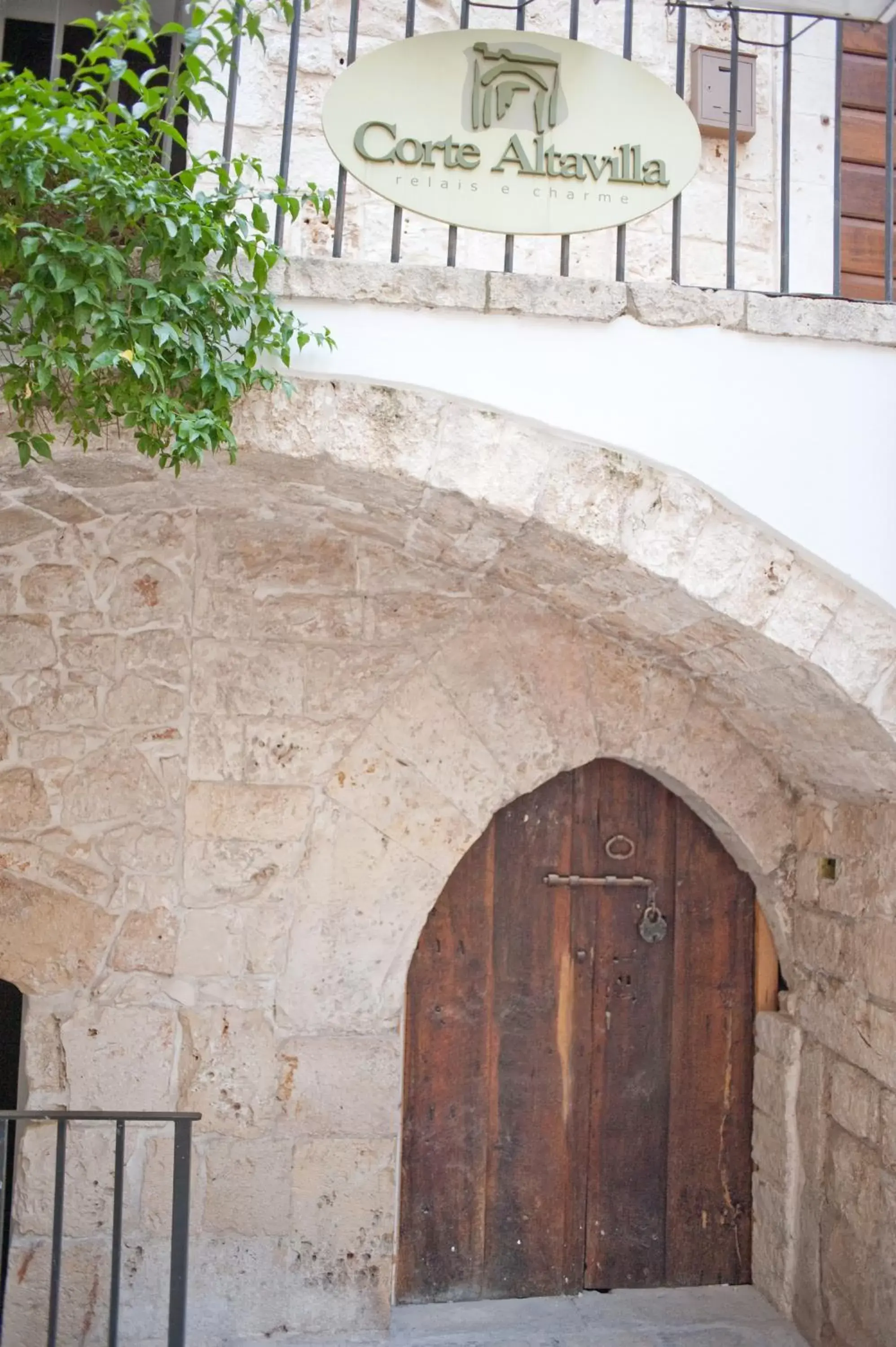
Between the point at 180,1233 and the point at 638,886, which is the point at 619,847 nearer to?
the point at 638,886

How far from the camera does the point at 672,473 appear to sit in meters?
2.55

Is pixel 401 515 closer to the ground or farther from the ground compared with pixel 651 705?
farther from the ground

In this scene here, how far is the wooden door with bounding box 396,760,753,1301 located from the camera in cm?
352

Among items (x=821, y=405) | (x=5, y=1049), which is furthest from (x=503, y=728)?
(x=5, y=1049)

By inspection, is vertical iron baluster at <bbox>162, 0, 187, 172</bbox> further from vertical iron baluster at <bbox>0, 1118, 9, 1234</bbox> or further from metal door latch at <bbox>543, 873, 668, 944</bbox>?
metal door latch at <bbox>543, 873, 668, 944</bbox>

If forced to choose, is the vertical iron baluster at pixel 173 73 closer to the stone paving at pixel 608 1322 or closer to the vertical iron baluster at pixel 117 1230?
the vertical iron baluster at pixel 117 1230

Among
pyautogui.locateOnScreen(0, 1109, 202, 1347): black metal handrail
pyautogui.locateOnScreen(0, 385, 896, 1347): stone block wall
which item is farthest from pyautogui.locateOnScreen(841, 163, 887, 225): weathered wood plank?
pyautogui.locateOnScreen(0, 1109, 202, 1347): black metal handrail

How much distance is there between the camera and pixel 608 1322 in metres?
3.39

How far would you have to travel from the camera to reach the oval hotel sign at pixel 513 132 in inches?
103

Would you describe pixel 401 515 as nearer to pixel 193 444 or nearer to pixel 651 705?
pixel 193 444

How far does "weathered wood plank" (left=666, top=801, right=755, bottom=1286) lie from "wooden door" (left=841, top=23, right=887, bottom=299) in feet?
6.73

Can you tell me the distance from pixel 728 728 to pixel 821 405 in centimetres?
119

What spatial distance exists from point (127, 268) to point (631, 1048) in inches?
108

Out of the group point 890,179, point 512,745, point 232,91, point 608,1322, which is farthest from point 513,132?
point 608,1322
